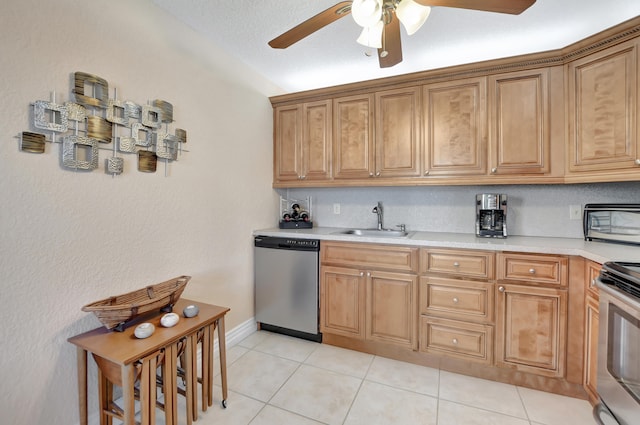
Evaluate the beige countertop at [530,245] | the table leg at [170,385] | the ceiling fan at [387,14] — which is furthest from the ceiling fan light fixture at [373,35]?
the table leg at [170,385]

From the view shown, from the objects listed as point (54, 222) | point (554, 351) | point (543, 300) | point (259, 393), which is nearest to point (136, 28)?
point (54, 222)

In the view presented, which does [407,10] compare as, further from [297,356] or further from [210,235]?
[297,356]

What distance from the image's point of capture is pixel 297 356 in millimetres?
2271

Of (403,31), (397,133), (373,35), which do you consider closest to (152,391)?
(373,35)

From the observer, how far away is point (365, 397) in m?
1.81

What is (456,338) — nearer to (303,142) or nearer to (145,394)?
(145,394)

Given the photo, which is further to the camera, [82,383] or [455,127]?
[455,127]

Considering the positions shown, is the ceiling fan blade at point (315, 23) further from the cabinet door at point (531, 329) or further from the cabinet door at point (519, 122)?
the cabinet door at point (531, 329)

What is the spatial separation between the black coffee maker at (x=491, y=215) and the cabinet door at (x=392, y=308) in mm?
724

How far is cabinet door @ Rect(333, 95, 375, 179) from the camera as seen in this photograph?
255 centimetres

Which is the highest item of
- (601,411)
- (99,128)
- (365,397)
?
(99,128)

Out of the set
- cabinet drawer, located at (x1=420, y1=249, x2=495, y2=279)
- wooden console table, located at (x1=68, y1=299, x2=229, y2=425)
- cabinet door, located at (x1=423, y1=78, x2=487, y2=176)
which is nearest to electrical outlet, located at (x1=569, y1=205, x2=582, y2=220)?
cabinet door, located at (x1=423, y1=78, x2=487, y2=176)

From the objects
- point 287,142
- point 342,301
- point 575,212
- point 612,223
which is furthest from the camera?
point 287,142

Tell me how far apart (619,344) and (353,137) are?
7.00 ft
